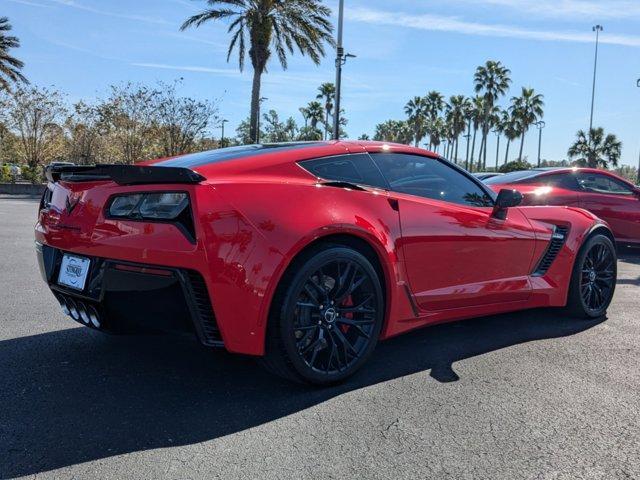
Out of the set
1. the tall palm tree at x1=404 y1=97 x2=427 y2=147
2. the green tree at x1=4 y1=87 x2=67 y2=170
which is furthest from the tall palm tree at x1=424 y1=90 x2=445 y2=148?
the green tree at x1=4 y1=87 x2=67 y2=170

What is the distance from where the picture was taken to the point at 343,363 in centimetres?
314

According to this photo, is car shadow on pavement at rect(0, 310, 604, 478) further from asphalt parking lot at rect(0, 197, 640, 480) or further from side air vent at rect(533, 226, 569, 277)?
side air vent at rect(533, 226, 569, 277)

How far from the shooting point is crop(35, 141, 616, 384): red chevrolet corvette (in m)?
2.67

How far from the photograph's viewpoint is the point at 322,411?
280 cm

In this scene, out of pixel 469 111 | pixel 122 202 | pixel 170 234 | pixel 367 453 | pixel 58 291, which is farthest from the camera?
pixel 469 111

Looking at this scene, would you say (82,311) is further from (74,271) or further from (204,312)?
(204,312)

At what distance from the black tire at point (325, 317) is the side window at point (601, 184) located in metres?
A: 6.60

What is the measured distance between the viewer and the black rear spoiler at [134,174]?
2.68 metres

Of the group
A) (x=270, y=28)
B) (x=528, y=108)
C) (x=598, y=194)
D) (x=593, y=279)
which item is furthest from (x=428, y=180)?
(x=528, y=108)

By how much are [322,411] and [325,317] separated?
1.62 feet

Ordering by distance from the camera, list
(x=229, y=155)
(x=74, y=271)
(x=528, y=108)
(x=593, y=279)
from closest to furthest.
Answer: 1. (x=74, y=271)
2. (x=229, y=155)
3. (x=593, y=279)
4. (x=528, y=108)

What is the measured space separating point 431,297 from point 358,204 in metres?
0.82

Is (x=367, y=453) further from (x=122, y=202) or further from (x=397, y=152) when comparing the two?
(x=397, y=152)

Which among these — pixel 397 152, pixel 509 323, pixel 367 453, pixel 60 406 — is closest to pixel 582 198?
pixel 509 323
